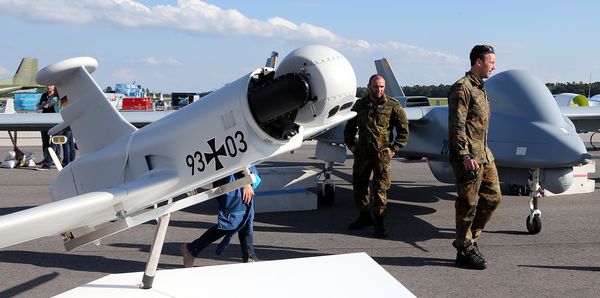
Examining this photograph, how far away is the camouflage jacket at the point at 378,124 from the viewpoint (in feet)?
21.6

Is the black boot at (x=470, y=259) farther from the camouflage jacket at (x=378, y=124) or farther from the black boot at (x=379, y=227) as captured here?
the camouflage jacket at (x=378, y=124)

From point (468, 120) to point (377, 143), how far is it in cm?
155

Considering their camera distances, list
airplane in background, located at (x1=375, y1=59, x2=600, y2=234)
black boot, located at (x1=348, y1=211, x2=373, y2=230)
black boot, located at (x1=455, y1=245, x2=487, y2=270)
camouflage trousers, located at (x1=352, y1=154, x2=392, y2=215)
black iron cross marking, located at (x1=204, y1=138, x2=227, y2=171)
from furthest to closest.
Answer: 1. black boot, located at (x1=348, y1=211, x2=373, y2=230)
2. camouflage trousers, located at (x1=352, y1=154, x2=392, y2=215)
3. airplane in background, located at (x1=375, y1=59, x2=600, y2=234)
4. black boot, located at (x1=455, y1=245, x2=487, y2=270)
5. black iron cross marking, located at (x1=204, y1=138, x2=227, y2=171)

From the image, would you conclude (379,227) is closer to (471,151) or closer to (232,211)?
(471,151)


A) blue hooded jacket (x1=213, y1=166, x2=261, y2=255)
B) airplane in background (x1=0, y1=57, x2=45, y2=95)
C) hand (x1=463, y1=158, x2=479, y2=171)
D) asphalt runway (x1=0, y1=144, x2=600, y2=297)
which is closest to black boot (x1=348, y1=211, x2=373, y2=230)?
asphalt runway (x1=0, y1=144, x2=600, y2=297)

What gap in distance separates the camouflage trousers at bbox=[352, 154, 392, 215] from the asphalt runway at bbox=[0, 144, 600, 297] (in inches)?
18.2

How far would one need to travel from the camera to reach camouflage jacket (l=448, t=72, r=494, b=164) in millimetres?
5094

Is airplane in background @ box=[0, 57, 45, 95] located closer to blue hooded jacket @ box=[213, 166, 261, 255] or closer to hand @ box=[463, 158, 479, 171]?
blue hooded jacket @ box=[213, 166, 261, 255]

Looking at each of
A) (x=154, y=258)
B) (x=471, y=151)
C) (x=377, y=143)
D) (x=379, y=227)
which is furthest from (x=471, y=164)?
(x=154, y=258)

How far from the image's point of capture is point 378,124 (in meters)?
6.61

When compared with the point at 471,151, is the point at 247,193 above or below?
below

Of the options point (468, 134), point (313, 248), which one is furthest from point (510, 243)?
point (313, 248)

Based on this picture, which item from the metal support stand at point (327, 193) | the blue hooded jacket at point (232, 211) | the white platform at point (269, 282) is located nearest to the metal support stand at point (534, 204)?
the metal support stand at point (327, 193)

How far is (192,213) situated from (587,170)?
24.5ft
